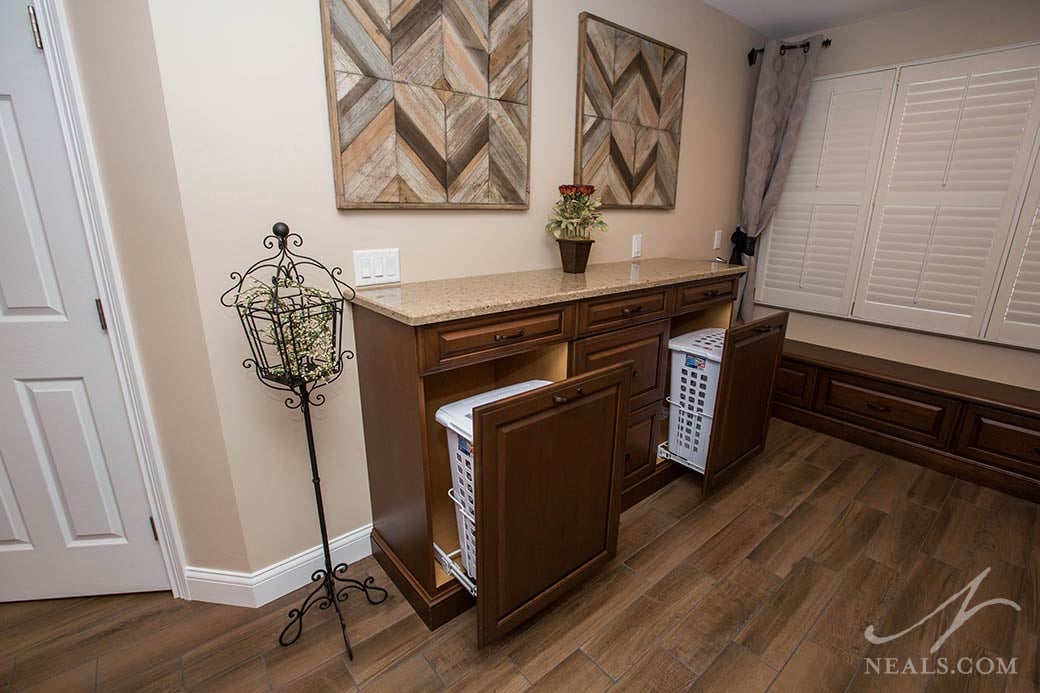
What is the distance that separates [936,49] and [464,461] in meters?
3.35

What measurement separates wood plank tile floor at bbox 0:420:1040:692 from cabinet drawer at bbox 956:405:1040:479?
348mm

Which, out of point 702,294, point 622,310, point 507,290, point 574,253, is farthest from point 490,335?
point 702,294

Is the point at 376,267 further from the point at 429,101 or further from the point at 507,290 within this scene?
the point at 429,101

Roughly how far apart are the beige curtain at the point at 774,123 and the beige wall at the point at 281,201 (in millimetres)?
1136

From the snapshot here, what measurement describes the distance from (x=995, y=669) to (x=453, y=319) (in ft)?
6.46

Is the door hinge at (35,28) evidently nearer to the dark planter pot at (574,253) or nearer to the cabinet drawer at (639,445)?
the dark planter pot at (574,253)

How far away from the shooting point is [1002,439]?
2326 millimetres

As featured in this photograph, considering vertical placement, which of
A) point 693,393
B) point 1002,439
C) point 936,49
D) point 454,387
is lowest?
point 1002,439

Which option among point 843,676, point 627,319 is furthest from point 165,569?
point 843,676

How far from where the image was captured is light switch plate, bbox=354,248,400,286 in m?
1.66

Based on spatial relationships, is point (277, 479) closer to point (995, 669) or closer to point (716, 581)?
point (716, 581)

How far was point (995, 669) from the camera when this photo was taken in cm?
144

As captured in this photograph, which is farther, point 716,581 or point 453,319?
point 716,581

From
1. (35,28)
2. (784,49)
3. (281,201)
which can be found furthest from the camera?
(784,49)
